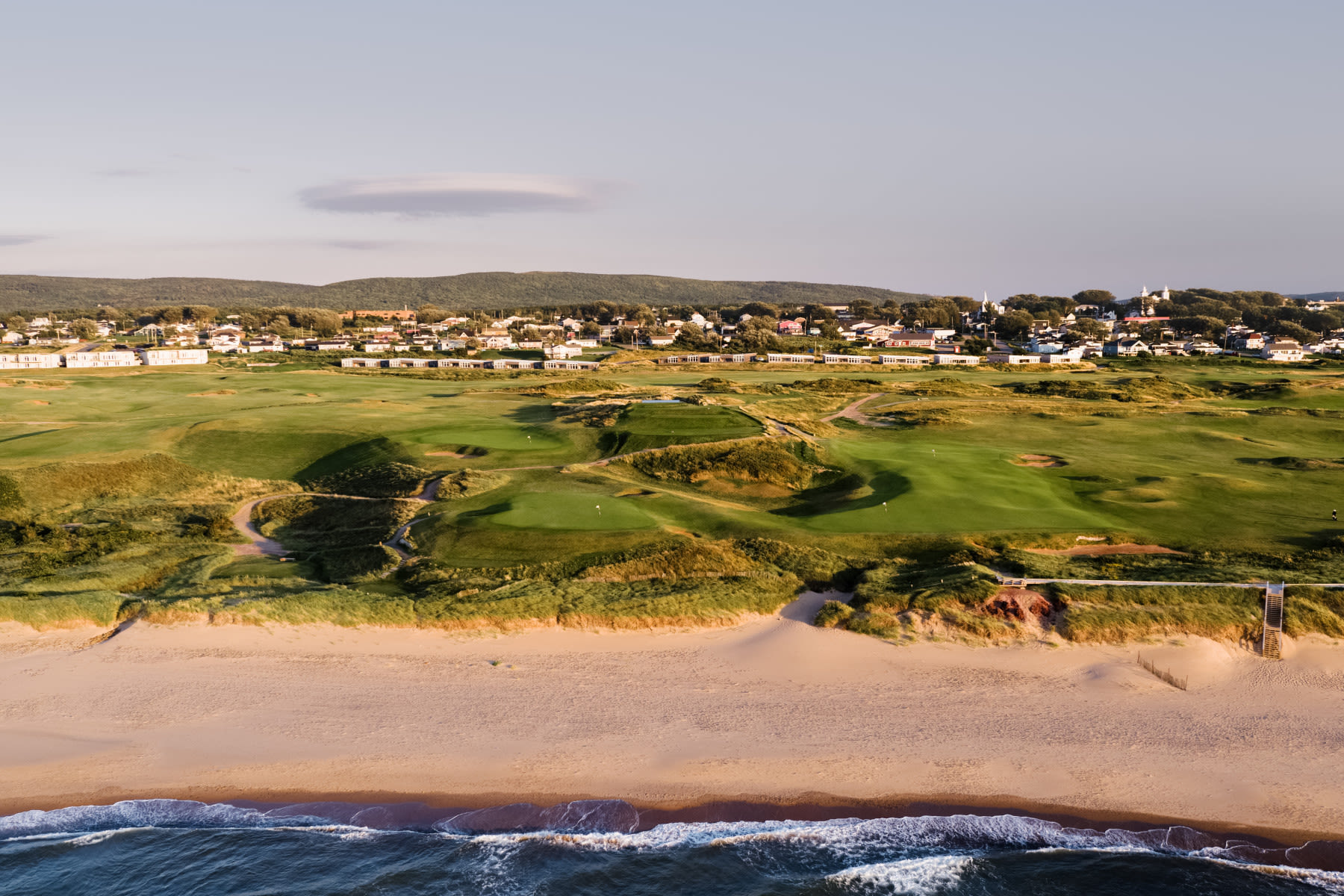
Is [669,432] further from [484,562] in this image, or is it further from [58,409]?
[58,409]

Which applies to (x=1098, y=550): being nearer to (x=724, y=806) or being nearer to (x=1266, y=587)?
(x=1266, y=587)

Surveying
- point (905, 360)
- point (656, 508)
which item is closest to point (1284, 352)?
point (905, 360)

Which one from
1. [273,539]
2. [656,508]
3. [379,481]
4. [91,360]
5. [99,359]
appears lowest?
[273,539]

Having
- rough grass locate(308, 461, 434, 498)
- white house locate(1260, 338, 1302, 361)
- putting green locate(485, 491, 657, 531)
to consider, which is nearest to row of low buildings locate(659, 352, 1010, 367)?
white house locate(1260, 338, 1302, 361)

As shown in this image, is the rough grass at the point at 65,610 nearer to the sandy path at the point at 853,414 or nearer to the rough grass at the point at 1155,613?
the rough grass at the point at 1155,613

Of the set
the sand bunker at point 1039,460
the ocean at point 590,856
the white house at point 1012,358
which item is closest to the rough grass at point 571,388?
the sand bunker at point 1039,460
